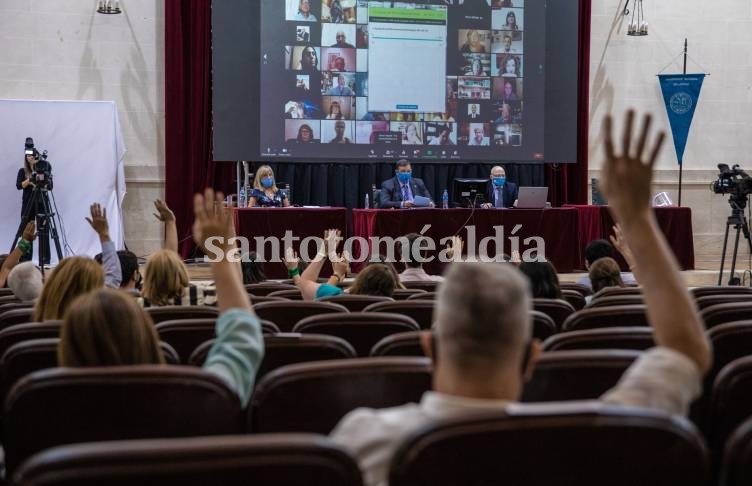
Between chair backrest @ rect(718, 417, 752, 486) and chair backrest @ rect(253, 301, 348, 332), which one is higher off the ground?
chair backrest @ rect(718, 417, 752, 486)

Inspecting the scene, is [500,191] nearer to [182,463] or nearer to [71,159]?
[71,159]

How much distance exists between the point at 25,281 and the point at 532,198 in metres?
6.34

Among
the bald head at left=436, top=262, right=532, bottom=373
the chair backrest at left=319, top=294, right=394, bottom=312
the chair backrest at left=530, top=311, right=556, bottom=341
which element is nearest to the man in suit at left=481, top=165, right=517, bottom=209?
the chair backrest at left=319, top=294, right=394, bottom=312

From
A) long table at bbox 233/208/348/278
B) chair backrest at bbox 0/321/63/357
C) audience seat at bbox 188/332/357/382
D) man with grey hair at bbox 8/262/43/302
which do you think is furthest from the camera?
long table at bbox 233/208/348/278

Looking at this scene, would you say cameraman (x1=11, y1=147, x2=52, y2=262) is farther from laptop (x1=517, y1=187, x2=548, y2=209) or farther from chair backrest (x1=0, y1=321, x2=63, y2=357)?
chair backrest (x1=0, y1=321, x2=63, y2=357)

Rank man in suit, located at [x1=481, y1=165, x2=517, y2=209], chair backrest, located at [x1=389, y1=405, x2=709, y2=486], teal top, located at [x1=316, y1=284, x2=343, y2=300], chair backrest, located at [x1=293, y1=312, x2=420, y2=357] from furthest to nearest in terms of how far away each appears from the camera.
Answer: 1. man in suit, located at [x1=481, y1=165, x2=517, y2=209]
2. teal top, located at [x1=316, y1=284, x2=343, y2=300]
3. chair backrest, located at [x1=293, y1=312, x2=420, y2=357]
4. chair backrest, located at [x1=389, y1=405, x2=709, y2=486]

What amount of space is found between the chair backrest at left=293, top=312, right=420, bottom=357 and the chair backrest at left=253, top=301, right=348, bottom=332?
20.6 inches

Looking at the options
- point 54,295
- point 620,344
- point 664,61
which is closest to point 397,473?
point 620,344

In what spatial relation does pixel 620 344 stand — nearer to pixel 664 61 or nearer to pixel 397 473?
pixel 397 473

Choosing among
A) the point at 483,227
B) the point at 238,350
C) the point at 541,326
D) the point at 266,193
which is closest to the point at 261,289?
the point at 541,326

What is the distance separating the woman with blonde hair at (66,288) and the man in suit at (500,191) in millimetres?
7173

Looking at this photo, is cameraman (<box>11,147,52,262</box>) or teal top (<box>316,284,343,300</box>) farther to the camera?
cameraman (<box>11,147,52,262</box>)

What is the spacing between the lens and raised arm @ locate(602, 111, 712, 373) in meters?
1.43

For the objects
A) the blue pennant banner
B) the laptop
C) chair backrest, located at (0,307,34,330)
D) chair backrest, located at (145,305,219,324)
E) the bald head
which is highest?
the blue pennant banner
